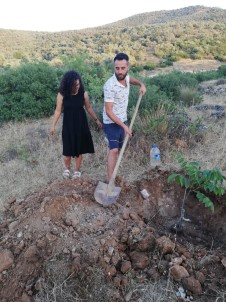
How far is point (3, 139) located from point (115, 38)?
26.0 m

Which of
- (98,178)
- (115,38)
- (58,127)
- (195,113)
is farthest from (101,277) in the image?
(115,38)

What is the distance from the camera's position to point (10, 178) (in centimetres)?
448

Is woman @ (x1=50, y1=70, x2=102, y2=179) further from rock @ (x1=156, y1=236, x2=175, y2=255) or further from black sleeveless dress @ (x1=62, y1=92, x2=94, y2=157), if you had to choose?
rock @ (x1=156, y1=236, x2=175, y2=255)

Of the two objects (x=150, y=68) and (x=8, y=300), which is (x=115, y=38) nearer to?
(x=150, y=68)

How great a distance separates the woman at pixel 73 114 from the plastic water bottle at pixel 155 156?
37.0 inches

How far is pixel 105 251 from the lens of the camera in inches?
100

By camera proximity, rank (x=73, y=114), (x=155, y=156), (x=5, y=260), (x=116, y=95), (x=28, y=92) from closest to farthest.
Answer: (x=5, y=260) < (x=116, y=95) < (x=73, y=114) < (x=155, y=156) < (x=28, y=92)

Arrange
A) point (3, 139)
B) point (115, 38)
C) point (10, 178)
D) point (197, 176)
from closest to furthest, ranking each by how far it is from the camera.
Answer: point (197, 176) < point (10, 178) < point (3, 139) < point (115, 38)

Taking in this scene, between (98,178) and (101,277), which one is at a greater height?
(101,277)

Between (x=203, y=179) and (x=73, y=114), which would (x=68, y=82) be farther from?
(x=203, y=179)

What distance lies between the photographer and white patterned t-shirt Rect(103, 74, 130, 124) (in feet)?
10.5

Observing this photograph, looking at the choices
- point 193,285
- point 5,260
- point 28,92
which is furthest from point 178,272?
point 28,92

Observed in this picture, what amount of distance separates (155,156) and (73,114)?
54.2 inches

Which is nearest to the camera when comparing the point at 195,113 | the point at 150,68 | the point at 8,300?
the point at 8,300
